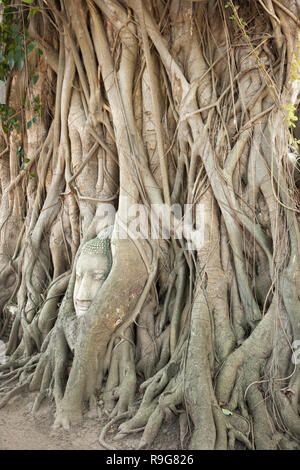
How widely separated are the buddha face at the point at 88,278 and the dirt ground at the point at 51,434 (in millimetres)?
667

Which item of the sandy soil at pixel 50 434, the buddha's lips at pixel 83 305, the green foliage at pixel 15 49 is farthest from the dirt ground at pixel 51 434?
the green foliage at pixel 15 49

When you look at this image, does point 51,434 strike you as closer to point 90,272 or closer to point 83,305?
point 83,305

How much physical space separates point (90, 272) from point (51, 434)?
995mm

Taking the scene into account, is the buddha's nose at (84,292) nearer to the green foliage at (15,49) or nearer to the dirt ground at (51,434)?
the dirt ground at (51,434)

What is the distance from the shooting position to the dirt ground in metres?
1.91

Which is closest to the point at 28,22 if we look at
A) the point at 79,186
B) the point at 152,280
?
the point at 79,186

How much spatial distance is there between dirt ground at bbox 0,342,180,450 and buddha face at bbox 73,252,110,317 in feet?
2.19

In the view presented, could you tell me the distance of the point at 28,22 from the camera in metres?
3.26

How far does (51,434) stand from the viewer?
2.06 meters

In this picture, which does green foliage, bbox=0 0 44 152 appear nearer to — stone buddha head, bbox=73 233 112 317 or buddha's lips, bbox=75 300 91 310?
stone buddha head, bbox=73 233 112 317

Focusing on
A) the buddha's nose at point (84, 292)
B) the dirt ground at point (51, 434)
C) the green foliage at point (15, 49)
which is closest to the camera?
the dirt ground at point (51, 434)

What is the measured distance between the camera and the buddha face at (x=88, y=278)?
2477mm

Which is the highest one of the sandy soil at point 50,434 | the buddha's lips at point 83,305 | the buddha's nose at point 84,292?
the buddha's nose at point 84,292

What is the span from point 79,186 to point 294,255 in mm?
1763
